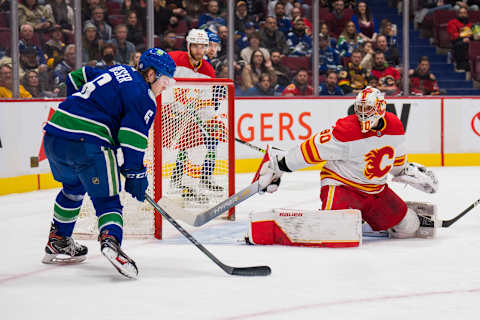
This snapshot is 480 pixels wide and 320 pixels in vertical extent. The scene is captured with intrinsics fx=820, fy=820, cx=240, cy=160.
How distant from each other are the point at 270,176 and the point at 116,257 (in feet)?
3.57

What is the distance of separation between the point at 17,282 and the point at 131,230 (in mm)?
1153

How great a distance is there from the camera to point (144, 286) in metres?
3.16

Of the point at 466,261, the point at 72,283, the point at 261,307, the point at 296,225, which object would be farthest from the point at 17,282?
the point at 466,261

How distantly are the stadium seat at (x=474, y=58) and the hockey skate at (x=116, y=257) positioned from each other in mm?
6441

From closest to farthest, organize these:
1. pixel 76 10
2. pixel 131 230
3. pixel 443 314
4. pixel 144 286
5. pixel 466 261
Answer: pixel 443 314
pixel 144 286
pixel 466 261
pixel 131 230
pixel 76 10

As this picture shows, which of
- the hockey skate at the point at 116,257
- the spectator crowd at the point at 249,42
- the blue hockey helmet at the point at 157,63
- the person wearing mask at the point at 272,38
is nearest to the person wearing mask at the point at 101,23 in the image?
the spectator crowd at the point at 249,42

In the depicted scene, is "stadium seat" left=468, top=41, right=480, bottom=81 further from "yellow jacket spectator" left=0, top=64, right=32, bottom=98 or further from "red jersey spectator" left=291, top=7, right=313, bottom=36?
"yellow jacket spectator" left=0, top=64, right=32, bottom=98

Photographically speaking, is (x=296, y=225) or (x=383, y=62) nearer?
(x=296, y=225)

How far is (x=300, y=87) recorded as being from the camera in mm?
8109

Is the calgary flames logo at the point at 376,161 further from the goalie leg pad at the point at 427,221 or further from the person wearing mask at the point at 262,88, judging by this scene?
the person wearing mask at the point at 262,88

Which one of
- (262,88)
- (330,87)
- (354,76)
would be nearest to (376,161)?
(262,88)

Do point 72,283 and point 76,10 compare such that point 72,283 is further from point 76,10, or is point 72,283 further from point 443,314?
point 76,10

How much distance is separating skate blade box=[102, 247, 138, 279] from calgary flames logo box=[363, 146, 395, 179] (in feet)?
4.49

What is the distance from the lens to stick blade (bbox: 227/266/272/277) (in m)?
3.32
